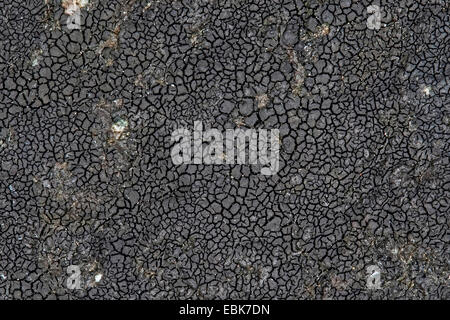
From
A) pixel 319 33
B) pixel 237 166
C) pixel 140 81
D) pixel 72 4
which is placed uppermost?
pixel 72 4

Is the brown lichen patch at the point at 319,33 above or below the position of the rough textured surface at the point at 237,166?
above

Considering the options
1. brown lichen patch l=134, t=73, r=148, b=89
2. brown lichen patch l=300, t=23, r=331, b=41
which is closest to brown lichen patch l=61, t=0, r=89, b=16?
brown lichen patch l=134, t=73, r=148, b=89

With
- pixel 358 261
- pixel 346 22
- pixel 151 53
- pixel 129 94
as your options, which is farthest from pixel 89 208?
pixel 346 22

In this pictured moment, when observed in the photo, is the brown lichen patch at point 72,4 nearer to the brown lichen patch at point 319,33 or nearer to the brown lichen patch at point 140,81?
the brown lichen patch at point 140,81

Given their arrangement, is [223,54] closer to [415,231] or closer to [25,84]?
[25,84]

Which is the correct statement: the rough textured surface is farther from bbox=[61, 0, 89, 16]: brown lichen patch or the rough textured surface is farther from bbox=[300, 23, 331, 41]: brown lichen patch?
bbox=[61, 0, 89, 16]: brown lichen patch

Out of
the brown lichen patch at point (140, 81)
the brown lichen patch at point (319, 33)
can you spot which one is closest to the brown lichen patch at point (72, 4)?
the brown lichen patch at point (140, 81)

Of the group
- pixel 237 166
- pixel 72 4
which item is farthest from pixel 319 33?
pixel 72 4

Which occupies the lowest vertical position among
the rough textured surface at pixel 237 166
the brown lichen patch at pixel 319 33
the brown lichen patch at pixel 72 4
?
the rough textured surface at pixel 237 166

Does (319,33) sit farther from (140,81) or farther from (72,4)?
(72,4)
